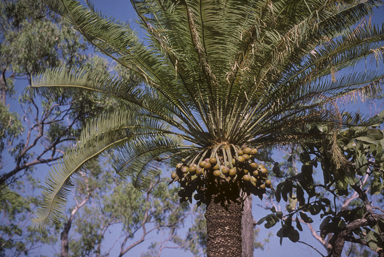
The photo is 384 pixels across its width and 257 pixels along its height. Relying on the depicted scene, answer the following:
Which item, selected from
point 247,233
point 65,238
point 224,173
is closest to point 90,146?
point 224,173

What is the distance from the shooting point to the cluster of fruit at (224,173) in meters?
4.01

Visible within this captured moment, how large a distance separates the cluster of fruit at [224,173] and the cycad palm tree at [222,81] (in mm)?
15

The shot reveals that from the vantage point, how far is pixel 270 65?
426 centimetres

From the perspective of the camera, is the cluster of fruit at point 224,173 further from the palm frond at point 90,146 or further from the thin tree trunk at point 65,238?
the thin tree trunk at point 65,238

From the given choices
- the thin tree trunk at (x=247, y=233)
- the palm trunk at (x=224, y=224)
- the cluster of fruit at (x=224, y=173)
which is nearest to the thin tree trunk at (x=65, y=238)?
the thin tree trunk at (x=247, y=233)

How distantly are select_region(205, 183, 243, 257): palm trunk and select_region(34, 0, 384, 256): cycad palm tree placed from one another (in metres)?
0.01

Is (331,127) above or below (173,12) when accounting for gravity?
below

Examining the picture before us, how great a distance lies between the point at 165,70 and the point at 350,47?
8.00 feet

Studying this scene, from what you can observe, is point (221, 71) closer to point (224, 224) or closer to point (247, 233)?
point (224, 224)

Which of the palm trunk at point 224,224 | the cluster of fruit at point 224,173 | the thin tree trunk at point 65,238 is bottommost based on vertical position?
the palm trunk at point 224,224

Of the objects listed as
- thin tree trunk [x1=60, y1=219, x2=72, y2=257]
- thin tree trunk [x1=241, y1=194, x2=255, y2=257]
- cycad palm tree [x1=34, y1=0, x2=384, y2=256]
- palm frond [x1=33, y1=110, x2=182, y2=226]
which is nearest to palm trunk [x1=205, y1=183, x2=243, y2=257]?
cycad palm tree [x1=34, y1=0, x2=384, y2=256]

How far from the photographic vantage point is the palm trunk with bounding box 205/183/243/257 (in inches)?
165

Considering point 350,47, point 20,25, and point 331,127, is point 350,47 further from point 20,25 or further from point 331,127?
point 20,25

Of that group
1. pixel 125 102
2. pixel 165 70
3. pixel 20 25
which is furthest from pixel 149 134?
pixel 20 25
